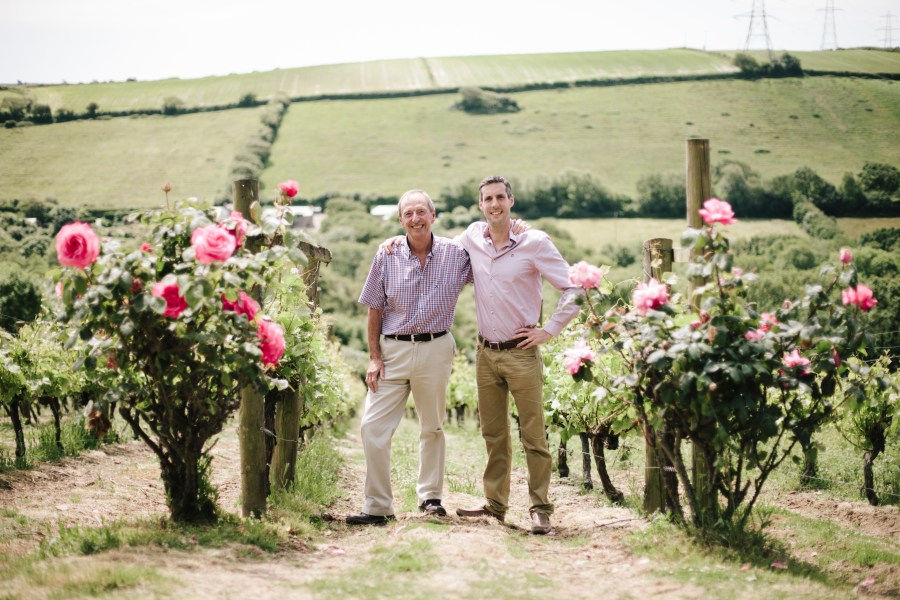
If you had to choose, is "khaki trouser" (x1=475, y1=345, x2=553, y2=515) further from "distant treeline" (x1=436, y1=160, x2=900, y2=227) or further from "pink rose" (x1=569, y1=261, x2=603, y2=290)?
"distant treeline" (x1=436, y1=160, x2=900, y2=227)

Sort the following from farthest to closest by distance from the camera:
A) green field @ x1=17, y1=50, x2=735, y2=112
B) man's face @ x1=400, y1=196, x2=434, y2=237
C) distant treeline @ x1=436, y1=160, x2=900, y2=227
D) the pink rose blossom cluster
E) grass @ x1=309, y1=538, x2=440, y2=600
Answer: green field @ x1=17, y1=50, x2=735, y2=112 → distant treeline @ x1=436, y1=160, x2=900, y2=227 → man's face @ x1=400, y1=196, x2=434, y2=237 → the pink rose blossom cluster → grass @ x1=309, y1=538, x2=440, y2=600

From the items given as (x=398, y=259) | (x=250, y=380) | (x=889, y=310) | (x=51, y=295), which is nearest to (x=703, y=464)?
(x=398, y=259)

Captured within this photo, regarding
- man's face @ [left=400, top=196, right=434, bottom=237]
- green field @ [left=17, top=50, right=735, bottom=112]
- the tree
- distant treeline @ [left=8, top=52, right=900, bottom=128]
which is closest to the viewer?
man's face @ [left=400, top=196, right=434, bottom=237]

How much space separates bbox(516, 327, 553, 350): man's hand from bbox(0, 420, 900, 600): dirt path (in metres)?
1.27

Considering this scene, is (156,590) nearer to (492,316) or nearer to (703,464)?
(492,316)

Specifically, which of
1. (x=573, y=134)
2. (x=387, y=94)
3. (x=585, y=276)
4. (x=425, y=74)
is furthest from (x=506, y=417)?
(x=425, y=74)

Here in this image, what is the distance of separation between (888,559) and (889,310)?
92.2 ft

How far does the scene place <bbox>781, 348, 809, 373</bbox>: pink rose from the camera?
4.29m

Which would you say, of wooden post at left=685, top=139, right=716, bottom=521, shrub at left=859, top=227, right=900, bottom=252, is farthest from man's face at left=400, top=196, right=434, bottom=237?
shrub at left=859, top=227, right=900, bottom=252

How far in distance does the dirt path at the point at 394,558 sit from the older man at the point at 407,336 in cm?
45

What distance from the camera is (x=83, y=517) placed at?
5.28m

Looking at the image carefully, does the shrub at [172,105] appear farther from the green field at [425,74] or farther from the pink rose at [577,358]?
the pink rose at [577,358]

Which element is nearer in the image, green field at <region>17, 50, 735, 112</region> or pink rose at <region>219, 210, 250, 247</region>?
pink rose at <region>219, 210, 250, 247</region>

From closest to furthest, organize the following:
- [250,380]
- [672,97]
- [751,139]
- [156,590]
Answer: [156,590], [250,380], [751,139], [672,97]
